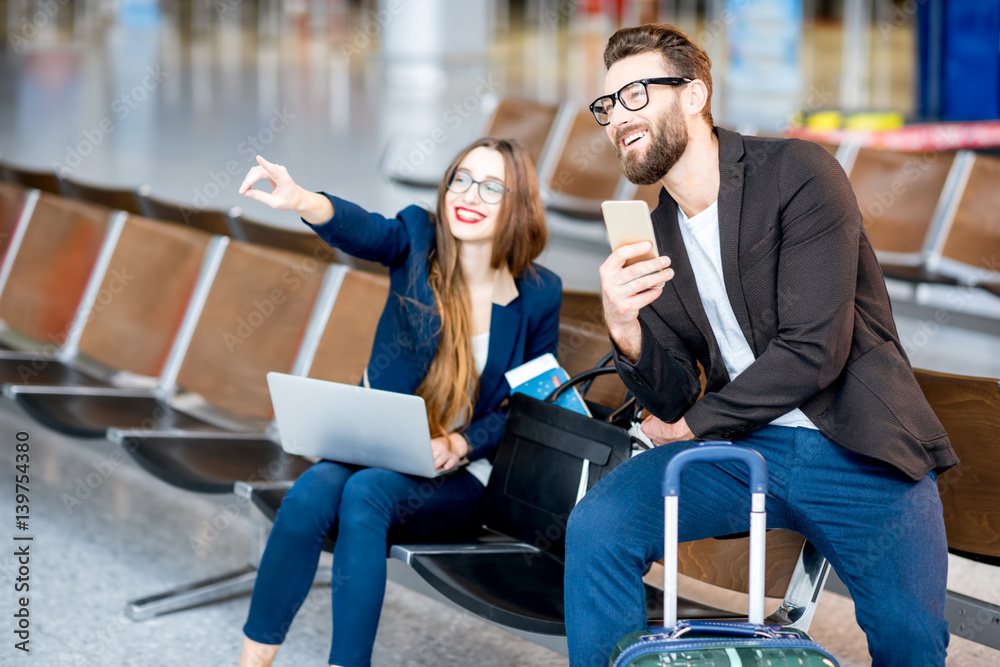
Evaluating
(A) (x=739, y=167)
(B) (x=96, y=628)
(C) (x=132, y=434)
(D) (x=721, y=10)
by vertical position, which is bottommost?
(B) (x=96, y=628)

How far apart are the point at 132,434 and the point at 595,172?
134 inches

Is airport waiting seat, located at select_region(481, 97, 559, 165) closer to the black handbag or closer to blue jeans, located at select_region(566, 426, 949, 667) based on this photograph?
the black handbag

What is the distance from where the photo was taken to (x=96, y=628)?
8.59 feet

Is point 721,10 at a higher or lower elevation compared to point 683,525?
higher

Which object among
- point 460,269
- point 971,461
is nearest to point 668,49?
point 460,269

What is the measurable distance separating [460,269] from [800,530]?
0.95 m

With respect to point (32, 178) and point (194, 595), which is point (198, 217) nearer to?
point (32, 178)

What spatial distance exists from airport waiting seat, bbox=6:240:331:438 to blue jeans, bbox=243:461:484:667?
835 mm

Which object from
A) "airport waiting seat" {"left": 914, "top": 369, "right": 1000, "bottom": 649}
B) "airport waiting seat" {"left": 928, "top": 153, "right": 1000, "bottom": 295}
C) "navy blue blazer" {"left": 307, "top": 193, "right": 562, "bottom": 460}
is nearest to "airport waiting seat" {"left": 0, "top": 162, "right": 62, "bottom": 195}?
"navy blue blazer" {"left": 307, "top": 193, "right": 562, "bottom": 460}

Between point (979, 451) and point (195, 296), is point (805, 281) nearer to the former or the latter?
point (979, 451)

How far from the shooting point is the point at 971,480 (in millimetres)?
2057

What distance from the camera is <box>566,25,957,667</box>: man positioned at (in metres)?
1.82

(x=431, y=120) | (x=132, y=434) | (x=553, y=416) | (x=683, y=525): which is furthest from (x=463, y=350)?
(x=431, y=120)

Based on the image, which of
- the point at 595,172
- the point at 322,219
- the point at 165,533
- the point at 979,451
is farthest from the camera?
the point at 595,172
